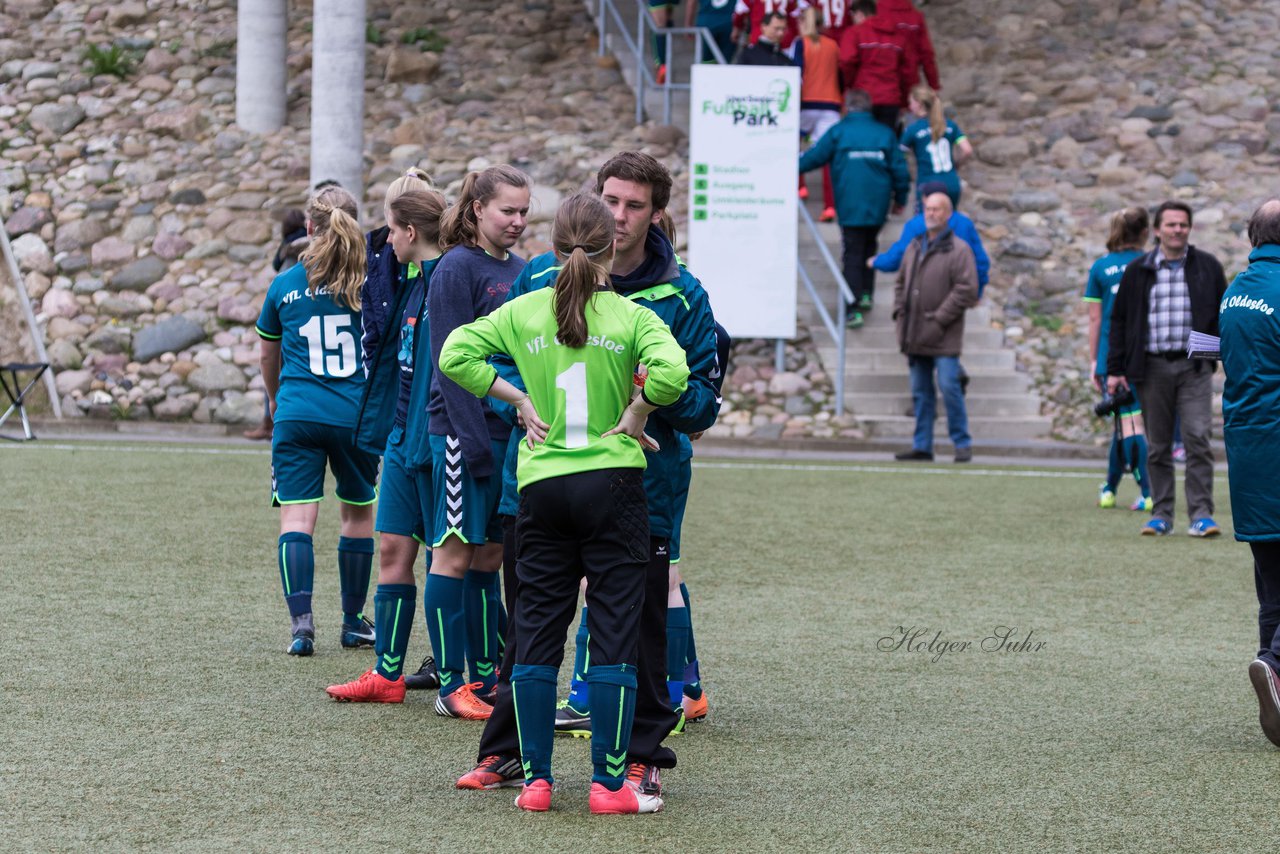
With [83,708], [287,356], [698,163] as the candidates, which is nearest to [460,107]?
[698,163]

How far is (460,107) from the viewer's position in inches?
812

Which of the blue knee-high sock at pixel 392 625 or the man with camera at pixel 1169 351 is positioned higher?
the man with camera at pixel 1169 351

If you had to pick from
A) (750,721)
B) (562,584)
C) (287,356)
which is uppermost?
(287,356)

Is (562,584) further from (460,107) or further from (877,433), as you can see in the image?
(460,107)

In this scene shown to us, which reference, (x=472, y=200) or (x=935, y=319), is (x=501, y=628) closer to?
(x=472, y=200)

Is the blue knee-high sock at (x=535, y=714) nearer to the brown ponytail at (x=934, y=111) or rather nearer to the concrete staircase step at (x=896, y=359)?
the concrete staircase step at (x=896, y=359)

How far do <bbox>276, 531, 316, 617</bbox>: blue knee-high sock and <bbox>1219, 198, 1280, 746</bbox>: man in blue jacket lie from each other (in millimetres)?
3337

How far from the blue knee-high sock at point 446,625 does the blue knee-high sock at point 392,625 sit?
27 cm

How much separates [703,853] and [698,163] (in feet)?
42.0

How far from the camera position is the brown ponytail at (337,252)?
6.79 meters

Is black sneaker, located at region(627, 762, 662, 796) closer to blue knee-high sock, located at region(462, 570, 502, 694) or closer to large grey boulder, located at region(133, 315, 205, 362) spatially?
blue knee-high sock, located at region(462, 570, 502, 694)

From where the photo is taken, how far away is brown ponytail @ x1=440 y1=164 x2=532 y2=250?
5.61 meters

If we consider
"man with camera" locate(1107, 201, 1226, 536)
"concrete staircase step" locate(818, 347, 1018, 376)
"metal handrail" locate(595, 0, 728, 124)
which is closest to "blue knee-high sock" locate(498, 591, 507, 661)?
"man with camera" locate(1107, 201, 1226, 536)

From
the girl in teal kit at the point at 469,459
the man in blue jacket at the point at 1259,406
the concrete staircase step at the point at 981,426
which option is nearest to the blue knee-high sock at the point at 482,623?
the girl in teal kit at the point at 469,459
